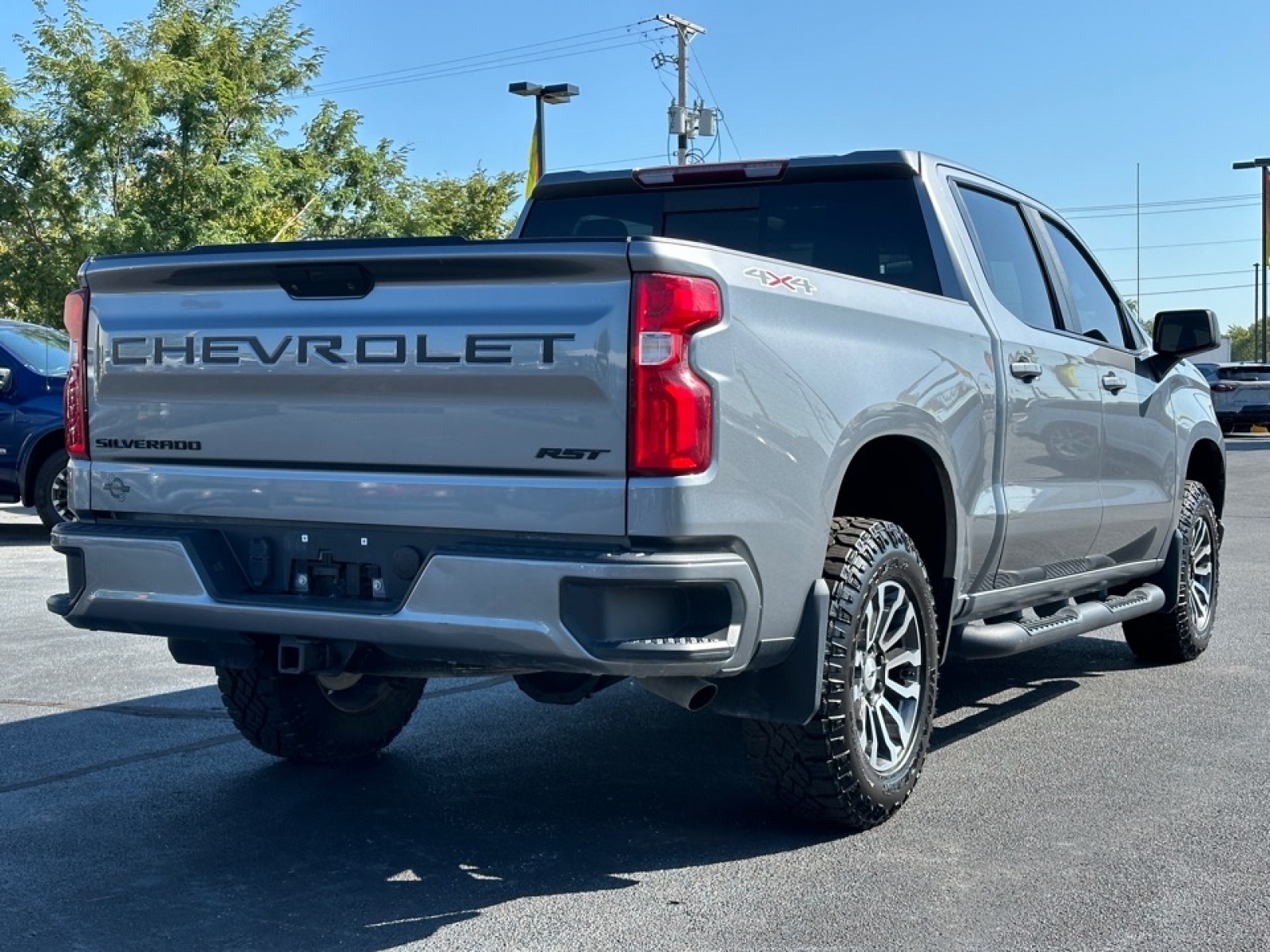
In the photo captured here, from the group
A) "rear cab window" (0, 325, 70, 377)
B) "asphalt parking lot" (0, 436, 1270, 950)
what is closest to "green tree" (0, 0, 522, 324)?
"rear cab window" (0, 325, 70, 377)

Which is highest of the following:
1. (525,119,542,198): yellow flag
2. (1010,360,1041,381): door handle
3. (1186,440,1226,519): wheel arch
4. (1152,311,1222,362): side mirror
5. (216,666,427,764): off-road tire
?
(525,119,542,198): yellow flag

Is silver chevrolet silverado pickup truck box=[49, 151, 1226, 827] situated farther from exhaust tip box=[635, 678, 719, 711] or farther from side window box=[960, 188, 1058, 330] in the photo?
side window box=[960, 188, 1058, 330]

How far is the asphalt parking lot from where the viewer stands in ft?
12.7

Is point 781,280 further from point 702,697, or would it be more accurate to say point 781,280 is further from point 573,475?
point 702,697

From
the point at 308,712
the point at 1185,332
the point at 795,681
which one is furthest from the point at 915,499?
the point at 1185,332

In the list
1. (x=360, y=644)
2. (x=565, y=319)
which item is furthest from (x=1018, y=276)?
(x=360, y=644)

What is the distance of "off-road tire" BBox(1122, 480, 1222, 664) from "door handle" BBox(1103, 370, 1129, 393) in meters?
1.07

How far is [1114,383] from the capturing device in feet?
20.9

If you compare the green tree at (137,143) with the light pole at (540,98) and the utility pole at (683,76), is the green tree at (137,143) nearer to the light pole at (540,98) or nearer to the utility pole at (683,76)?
the light pole at (540,98)

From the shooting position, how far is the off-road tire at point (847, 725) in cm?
438

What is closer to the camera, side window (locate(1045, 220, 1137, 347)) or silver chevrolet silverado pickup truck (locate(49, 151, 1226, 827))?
silver chevrolet silverado pickup truck (locate(49, 151, 1226, 827))

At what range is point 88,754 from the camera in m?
5.61

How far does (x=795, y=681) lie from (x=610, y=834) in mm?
846

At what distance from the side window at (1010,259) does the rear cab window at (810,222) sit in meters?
0.30
